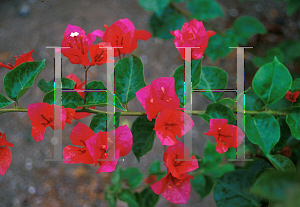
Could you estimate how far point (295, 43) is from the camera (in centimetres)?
124

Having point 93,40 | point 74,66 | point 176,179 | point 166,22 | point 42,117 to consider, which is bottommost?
point 176,179

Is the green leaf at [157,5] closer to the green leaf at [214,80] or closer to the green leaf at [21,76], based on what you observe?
the green leaf at [214,80]

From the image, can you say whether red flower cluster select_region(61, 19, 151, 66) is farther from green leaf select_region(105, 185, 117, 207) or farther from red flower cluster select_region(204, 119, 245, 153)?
green leaf select_region(105, 185, 117, 207)

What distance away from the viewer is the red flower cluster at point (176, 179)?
1.39 feet

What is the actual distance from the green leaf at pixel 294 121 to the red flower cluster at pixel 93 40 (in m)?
0.36

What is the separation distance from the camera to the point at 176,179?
44cm

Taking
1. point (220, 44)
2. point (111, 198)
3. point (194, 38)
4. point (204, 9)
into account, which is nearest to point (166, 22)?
point (204, 9)

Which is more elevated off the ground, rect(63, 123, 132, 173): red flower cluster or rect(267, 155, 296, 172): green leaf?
rect(63, 123, 132, 173): red flower cluster

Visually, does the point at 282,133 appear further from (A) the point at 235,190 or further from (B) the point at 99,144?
(B) the point at 99,144

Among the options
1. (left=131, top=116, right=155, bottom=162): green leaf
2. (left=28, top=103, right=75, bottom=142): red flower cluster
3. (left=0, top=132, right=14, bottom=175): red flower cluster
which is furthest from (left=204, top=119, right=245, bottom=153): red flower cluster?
(left=0, top=132, right=14, bottom=175): red flower cluster

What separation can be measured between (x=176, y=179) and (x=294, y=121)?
29 cm

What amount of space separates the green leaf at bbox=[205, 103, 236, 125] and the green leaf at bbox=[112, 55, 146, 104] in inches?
5.6

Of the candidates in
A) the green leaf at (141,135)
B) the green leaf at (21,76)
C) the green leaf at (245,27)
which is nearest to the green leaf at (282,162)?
the green leaf at (141,135)

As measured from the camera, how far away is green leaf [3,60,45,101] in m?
0.45
